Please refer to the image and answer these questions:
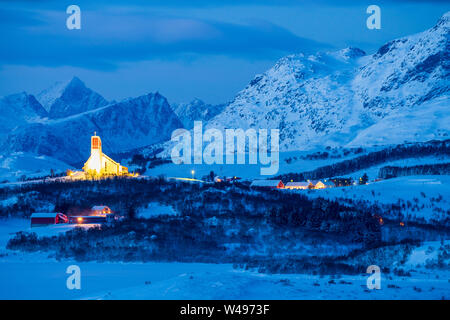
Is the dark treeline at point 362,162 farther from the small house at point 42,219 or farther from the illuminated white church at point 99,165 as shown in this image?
the small house at point 42,219

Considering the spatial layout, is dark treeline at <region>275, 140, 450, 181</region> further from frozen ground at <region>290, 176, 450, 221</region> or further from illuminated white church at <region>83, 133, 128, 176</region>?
frozen ground at <region>290, 176, 450, 221</region>

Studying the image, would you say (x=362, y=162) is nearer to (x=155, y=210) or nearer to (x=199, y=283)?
(x=155, y=210)

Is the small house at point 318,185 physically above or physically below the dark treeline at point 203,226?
above

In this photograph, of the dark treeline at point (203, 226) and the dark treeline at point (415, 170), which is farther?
the dark treeline at point (415, 170)

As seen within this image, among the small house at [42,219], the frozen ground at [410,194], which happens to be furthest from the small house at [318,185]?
the small house at [42,219]

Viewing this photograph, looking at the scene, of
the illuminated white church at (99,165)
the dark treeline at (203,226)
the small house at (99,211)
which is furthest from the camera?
the illuminated white church at (99,165)

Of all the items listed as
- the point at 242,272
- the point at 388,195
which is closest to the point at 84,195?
the point at 388,195

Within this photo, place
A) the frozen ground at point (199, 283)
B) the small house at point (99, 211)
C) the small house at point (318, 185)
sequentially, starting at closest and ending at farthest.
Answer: the frozen ground at point (199, 283) < the small house at point (99, 211) < the small house at point (318, 185)
